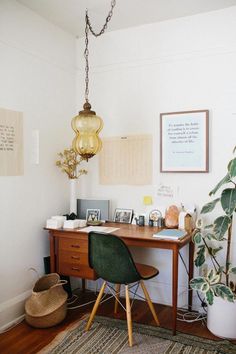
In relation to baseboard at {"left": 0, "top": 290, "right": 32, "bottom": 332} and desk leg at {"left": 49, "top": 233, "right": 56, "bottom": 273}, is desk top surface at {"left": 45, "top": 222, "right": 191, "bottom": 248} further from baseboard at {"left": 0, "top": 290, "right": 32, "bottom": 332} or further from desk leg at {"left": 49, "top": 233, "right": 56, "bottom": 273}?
baseboard at {"left": 0, "top": 290, "right": 32, "bottom": 332}

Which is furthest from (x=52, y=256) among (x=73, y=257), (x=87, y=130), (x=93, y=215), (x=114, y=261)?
(x=87, y=130)

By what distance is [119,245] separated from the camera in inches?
91.1

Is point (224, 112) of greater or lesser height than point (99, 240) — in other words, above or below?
above

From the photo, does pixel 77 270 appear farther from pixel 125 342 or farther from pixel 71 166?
pixel 71 166

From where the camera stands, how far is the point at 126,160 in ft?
10.6

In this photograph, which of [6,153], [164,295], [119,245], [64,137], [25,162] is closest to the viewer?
[119,245]

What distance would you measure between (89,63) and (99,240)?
1880 millimetres

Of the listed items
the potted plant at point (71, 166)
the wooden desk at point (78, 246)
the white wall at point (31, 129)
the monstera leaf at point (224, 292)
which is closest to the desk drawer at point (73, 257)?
the wooden desk at point (78, 246)

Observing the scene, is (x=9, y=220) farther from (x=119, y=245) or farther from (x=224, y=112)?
(x=224, y=112)

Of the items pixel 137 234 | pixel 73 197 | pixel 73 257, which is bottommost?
pixel 73 257

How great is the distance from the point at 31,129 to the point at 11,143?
0.28 m

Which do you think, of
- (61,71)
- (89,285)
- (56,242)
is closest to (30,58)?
(61,71)

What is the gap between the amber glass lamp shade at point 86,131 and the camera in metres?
2.80

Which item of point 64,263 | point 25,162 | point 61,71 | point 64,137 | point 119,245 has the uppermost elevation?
point 61,71
